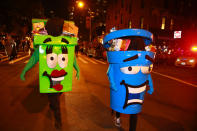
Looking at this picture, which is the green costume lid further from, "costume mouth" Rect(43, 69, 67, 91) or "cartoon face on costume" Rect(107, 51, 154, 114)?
"cartoon face on costume" Rect(107, 51, 154, 114)

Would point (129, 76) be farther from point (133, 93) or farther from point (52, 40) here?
point (52, 40)

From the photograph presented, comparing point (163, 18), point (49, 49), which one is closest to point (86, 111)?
point (49, 49)

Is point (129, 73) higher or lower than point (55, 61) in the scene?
lower

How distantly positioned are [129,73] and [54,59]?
3.99 feet

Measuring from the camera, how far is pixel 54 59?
244 centimetres

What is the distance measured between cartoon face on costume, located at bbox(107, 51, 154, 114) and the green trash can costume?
708mm

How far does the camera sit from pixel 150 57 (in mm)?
2244

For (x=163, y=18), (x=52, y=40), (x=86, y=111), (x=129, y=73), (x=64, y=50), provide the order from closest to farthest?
(x=129, y=73) < (x=52, y=40) < (x=64, y=50) < (x=86, y=111) < (x=163, y=18)

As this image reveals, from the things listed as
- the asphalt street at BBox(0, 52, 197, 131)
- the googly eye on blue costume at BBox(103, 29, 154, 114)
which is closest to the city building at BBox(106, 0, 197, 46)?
the asphalt street at BBox(0, 52, 197, 131)

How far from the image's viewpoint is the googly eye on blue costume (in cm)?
219

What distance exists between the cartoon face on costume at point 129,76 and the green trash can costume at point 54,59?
0.71 meters

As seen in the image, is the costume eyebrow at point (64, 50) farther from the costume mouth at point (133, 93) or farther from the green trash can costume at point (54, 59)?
the costume mouth at point (133, 93)

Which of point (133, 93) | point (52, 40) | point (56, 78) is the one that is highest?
point (52, 40)

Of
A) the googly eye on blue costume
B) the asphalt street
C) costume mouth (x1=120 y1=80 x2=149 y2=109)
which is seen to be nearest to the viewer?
the googly eye on blue costume
